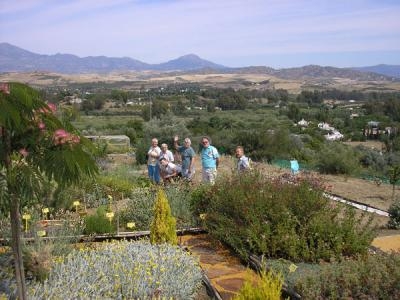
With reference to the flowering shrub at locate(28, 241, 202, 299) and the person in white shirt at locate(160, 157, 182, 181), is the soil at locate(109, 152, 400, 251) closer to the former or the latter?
the person in white shirt at locate(160, 157, 182, 181)

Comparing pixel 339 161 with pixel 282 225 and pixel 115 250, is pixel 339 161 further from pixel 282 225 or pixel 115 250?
pixel 115 250

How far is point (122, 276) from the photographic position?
14.9ft

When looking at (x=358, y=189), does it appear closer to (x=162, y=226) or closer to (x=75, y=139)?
(x=162, y=226)

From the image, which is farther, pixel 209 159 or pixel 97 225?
pixel 209 159

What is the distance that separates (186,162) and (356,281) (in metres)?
6.03

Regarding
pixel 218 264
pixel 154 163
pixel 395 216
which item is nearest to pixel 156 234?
pixel 218 264

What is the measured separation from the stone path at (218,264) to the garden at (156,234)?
136 mm

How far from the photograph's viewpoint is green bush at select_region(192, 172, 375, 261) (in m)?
5.94

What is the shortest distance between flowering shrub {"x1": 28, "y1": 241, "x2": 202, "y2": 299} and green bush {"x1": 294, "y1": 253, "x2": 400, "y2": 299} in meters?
1.12

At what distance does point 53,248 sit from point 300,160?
22.3 metres

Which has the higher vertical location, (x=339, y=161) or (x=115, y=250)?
(x=115, y=250)

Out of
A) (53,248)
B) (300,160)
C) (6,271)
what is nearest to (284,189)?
(53,248)

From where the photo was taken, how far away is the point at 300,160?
26.4 metres

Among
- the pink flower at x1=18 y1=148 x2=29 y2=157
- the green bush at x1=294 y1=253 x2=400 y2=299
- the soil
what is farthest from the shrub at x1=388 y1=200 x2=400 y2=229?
the pink flower at x1=18 y1=148 x2=29 y2=157
